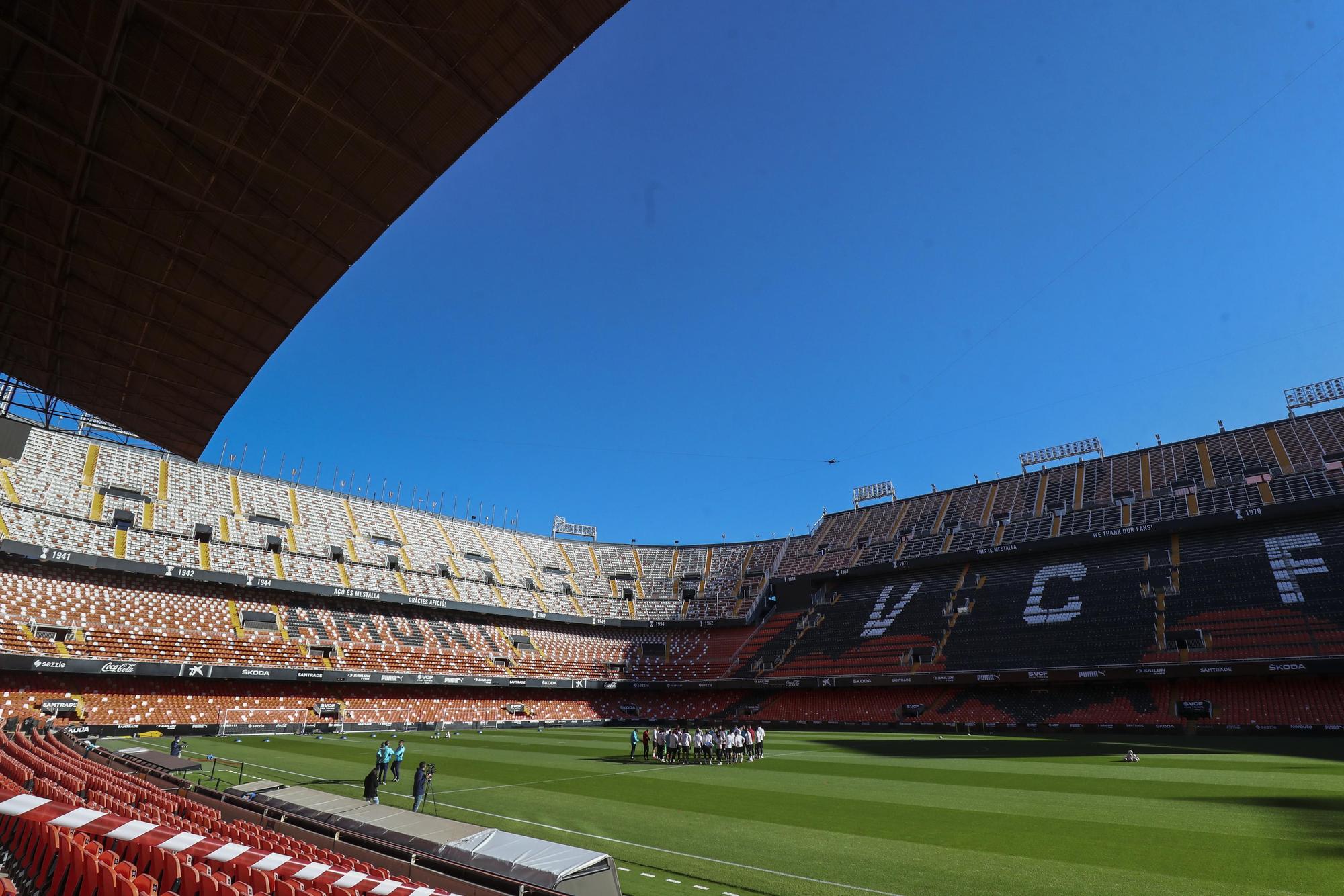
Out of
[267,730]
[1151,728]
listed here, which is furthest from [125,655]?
[1151,728]

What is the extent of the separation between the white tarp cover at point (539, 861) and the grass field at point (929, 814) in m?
2.18

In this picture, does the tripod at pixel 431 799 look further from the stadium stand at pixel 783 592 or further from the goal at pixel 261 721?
the stadium stand at pixel 783 592

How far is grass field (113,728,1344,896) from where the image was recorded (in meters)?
9.46

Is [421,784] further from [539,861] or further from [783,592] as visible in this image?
[783,592]

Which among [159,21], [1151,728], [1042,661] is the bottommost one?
[1151,728]

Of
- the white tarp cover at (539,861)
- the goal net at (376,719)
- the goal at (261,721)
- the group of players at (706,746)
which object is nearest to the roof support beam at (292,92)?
the white tarp cover at (539,861)

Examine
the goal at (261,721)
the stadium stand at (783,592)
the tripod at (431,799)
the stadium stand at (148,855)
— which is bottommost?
the tripod at (431,799)

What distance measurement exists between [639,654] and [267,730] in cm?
2731

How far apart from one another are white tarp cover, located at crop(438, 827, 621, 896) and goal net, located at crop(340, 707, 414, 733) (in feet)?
116

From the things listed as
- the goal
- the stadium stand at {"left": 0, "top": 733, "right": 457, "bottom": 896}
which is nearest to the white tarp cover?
the stadium stand at {"left": 0, "top": 733, "right": 457, "bottom": 896}

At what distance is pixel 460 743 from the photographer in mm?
31562

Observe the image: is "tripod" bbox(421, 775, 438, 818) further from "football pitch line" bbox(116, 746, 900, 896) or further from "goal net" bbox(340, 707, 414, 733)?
"goal net" bbox(340, 707, 414, 733)

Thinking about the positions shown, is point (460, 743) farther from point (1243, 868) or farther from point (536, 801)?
point (1243, 868)

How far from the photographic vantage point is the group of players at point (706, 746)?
24.4 m
